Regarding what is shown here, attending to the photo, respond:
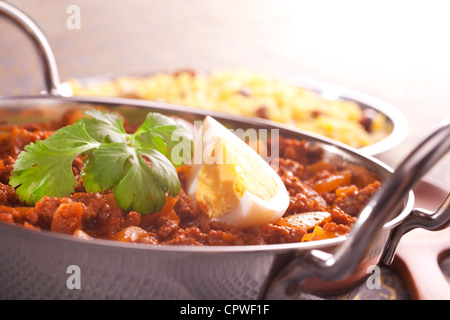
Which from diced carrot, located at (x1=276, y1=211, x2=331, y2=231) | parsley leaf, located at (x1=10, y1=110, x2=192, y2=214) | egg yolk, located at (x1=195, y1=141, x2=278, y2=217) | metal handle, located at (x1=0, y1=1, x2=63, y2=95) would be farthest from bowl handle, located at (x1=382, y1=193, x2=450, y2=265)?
metal handle, located at (x1=0, y1=1, x2=63, y2=95)

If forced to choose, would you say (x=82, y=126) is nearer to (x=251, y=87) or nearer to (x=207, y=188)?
(x=207, y=188)

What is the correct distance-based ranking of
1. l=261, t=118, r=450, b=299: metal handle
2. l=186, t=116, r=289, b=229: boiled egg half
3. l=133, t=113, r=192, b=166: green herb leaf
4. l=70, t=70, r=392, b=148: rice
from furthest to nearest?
l=70, t=70, r=392, b=148: rice < l=133, t=113, r=192, b=166: green herb leaf < l=186, t=116, r=289, b=229: boiled egg half < l=261, t=118, r=450, b=299: metal handle

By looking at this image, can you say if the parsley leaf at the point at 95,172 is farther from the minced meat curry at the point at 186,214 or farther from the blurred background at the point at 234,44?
the blurred background at the point at 234,44

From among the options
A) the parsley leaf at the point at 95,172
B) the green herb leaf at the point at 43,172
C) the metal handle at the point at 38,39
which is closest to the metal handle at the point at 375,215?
the parsley leaf at the point at 95,172

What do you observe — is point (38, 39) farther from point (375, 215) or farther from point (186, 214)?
point (375, 215)

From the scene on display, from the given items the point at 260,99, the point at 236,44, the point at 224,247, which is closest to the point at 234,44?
the point at 236,44

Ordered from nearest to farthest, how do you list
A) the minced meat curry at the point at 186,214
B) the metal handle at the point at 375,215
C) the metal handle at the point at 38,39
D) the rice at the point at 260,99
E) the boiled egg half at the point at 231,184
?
1. the metal handle at the point at 375,215
2. the minced meat curry at the point at 186,214
3. the boiled egg half at the point at 231,184
4. the metal handle at the point at 38,39
5. the rice at the point at 260,99

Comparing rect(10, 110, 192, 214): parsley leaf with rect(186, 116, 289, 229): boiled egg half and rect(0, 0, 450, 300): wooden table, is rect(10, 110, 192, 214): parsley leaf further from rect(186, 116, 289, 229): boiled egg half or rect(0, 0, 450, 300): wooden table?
rect(0, 0, 450, 300): wooden table
